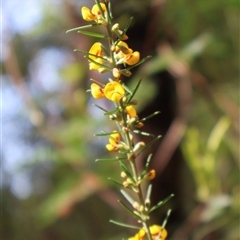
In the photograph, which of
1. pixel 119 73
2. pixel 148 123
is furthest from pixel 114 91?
pixel 148 123

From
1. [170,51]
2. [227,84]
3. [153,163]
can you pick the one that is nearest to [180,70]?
[170,51]

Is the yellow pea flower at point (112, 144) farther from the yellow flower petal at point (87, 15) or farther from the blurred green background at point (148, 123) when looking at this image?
the blurred green background at point (148, 123)

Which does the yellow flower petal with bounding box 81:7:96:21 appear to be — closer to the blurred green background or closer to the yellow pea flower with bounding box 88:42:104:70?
the yellow pea flower with bounding box 88:42:104:70

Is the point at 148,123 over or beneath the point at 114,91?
beneath

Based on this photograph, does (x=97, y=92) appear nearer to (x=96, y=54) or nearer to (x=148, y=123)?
(x=96, y=54)

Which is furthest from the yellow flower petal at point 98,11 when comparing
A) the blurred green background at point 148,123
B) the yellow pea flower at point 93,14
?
the blurred green background at point 148,123

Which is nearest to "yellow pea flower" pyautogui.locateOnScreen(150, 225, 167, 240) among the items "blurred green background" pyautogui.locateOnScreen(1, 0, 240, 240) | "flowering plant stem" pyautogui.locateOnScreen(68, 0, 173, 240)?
"flowering plant stem" pyautogui.locateOnScreen(68, 0, 173, 240)
